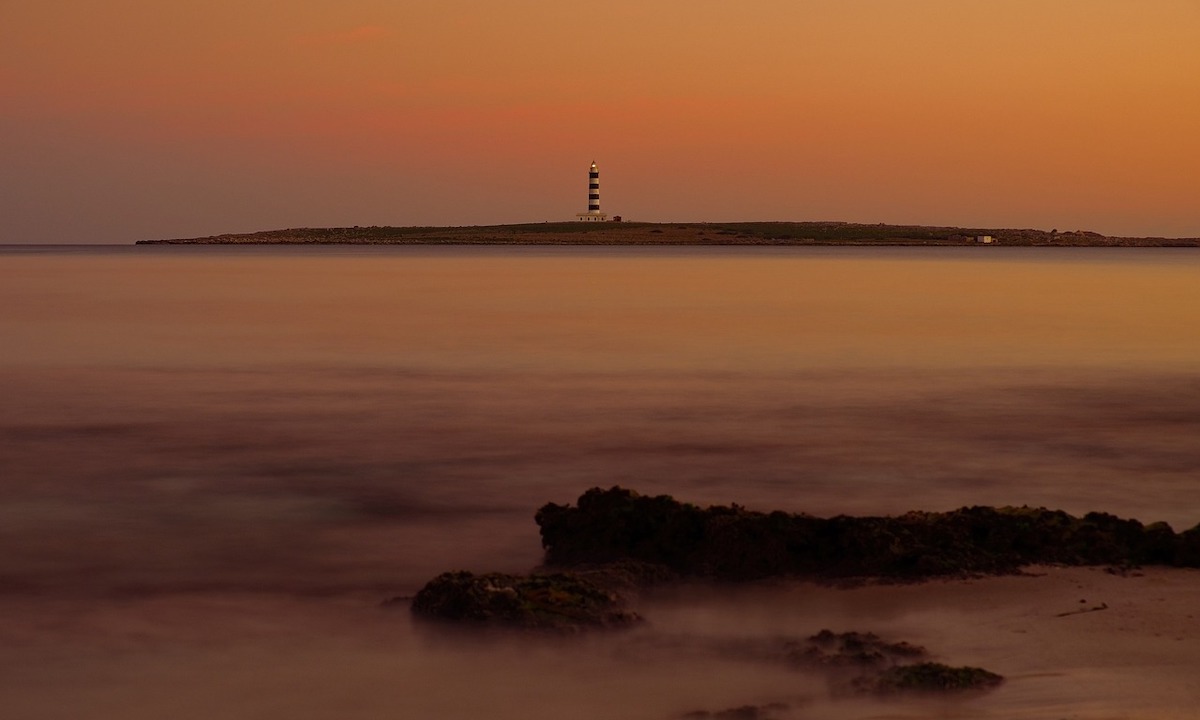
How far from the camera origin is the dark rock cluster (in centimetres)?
856

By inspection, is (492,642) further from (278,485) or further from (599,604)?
(278,485)

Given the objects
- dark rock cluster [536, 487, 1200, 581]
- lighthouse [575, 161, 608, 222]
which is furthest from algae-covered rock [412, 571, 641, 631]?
lighthouse [575, 161, 608, 222]

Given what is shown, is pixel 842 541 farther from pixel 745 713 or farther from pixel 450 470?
pixel 450 470

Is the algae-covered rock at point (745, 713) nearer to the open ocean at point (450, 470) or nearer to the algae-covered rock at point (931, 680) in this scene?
the open ocean at point (450, 470)

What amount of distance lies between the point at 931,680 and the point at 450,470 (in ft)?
23.4

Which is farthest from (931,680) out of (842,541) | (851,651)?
(842,541)

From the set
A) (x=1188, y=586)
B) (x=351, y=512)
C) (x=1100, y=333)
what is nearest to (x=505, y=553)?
(x=351, y=512)

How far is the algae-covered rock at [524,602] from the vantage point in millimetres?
7582

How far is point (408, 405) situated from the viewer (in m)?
18.1

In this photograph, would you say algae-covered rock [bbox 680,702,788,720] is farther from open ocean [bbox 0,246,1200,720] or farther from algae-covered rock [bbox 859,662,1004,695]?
algae-covered rock [bbox 859,662,1004,695]

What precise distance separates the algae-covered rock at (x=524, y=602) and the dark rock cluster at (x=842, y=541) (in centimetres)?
82

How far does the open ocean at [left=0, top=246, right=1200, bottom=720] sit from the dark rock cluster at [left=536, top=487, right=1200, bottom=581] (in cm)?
49

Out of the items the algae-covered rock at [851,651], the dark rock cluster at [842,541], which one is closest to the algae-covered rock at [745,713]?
the algae-covered rock at [851,651]

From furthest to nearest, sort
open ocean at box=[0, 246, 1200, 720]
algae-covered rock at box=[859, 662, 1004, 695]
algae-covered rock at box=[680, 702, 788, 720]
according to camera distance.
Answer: open ocean at box=[0, 246, 1200, 720]
algae-covered rock at box=[859, 662, 1004, 695]
algae-covered rock at box=[680, 702, 788, 720]
